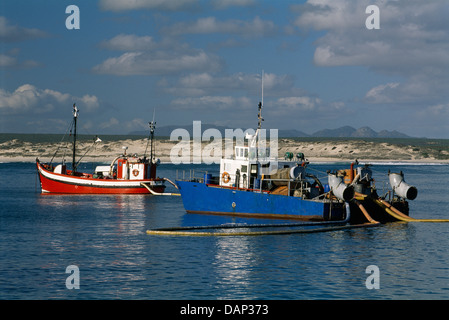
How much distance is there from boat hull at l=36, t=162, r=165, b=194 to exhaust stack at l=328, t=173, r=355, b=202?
30.8 meters

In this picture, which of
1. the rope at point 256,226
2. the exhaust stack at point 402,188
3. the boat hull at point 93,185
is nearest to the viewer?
the rope at point 256,226

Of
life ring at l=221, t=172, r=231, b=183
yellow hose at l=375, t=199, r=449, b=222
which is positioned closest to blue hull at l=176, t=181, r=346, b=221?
life ring at l=221, t=172, r=231, b=183

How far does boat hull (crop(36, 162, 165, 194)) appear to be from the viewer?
7031cm

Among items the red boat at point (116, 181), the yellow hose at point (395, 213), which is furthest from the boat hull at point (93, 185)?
the yellow hose at point (395, 213)

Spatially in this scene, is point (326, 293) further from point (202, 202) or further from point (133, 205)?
point (133, 205)

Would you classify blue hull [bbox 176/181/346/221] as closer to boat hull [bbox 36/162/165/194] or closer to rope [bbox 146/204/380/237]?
rope [bbox 146/204/380/237]

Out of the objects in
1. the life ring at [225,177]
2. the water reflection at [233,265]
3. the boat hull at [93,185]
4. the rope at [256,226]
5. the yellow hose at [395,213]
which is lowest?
the water reflection at [233,265]

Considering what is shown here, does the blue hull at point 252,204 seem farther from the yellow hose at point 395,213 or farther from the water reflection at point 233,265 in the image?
the water reflection at point 233,265

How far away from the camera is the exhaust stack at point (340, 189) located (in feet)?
145

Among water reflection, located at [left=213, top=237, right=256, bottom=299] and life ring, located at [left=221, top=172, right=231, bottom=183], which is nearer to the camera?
water reflection, located at [left=213, top=237, right=256, bottom=299]

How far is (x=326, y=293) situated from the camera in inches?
1045

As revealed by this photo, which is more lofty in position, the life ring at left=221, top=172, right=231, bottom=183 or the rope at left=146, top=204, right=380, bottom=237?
the life ring at left=221, top=172, right=231, bottom=183

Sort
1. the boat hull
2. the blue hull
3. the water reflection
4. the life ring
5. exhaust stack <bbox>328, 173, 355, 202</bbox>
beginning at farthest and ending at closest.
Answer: the boat hull → the life ring → the blue hull → exhaust stack <bbox>328, 173, 355, 202</bbox> → the water reflection

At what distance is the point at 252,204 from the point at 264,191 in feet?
4.53
